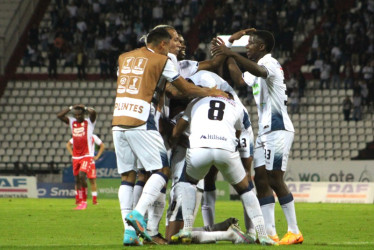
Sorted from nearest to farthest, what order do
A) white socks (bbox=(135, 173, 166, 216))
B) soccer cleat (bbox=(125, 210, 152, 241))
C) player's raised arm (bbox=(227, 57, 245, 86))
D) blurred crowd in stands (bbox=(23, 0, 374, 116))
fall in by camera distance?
soccer cleat (bbox=(125, 210, 152, 241)), white socks (bbox=(135, 173, 166, 216)), player's raised arm (bbox=(227, 57, 245, 86)), blurred crowd in stands (bbox=(23, 0, 374, 116))

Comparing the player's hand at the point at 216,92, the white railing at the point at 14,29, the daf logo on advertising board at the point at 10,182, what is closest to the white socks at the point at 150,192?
the player's hand at the point at 216,92

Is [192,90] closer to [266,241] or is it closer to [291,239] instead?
[266,241]

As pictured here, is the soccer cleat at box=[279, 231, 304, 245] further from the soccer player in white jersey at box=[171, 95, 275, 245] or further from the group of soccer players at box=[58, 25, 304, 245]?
the soccer player in white jersey at box=[171, 95, 275, 245]

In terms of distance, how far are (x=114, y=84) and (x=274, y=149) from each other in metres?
24.4

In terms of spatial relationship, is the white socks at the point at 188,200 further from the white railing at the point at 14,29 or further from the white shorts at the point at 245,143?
the white railing at the point at 14,29

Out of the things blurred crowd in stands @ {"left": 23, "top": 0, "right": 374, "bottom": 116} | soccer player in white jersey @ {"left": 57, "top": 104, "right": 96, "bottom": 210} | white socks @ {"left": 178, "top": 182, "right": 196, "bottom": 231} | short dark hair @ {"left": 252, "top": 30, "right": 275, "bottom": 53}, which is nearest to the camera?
white socks @ {"left": 178, "top": 182, "right": 196, "bottom": 231}

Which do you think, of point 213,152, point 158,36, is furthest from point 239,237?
point 158,36

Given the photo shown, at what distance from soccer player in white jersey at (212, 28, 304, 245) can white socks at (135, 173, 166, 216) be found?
169cm

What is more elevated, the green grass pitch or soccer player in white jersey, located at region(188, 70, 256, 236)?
soccer player in white jersey, located at region(188, 70, 256, 236)

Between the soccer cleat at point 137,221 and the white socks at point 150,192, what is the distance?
13 centimetres

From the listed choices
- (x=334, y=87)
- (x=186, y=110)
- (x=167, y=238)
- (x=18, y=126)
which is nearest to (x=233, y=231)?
(x=167, y=238)

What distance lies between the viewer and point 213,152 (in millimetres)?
9672

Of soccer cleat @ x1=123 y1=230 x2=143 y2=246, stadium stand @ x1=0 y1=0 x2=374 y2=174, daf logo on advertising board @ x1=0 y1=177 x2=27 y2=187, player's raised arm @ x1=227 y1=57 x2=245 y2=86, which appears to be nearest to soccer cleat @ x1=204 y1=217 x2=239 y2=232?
soccer cleat @ x1=123 y1=230 x2=143 y2=246

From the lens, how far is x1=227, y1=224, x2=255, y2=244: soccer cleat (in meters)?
10.2
